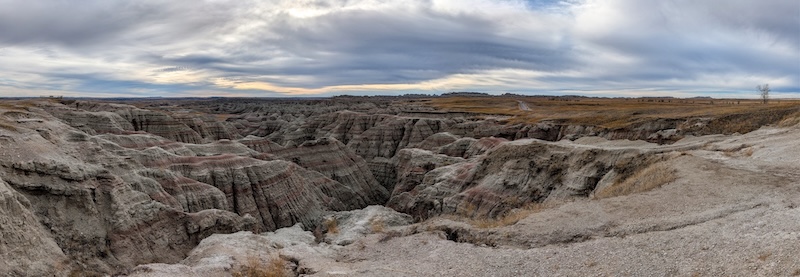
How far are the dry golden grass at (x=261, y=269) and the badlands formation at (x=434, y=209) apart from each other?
59mm

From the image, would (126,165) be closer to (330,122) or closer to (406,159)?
(406,159)

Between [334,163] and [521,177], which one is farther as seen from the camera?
[334,163]

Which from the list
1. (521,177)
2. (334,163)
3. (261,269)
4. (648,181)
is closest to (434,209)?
(521,177)

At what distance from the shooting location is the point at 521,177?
93.8ft

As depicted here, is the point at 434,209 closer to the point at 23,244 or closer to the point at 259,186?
the point at 259,186

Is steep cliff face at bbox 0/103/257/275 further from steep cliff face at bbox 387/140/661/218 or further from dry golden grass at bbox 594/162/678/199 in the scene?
dry golden grass at bbox 594/162/678/199

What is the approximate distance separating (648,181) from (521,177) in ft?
35.3

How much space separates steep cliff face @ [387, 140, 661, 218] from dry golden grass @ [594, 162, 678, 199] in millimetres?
2882

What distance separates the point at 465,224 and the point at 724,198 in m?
7.76

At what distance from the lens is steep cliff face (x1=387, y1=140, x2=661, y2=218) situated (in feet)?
80.1

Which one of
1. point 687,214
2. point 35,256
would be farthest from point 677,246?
point 35,256

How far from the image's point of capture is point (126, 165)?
29109 millimetres

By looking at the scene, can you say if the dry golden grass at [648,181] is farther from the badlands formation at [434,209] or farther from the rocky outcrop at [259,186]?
the rocky outcrop at [259,186]

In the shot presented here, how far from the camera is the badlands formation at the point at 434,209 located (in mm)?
11648
